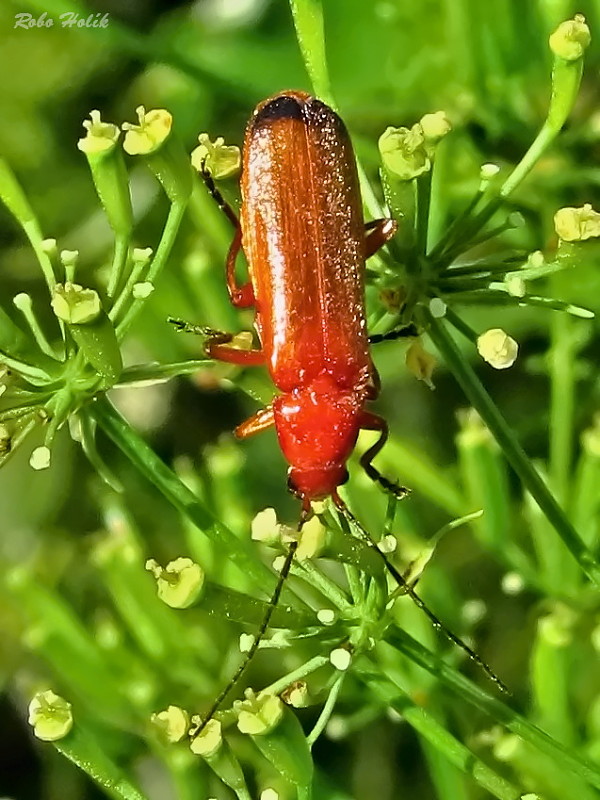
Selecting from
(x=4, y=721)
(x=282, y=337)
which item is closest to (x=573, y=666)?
(x=282, y=337)

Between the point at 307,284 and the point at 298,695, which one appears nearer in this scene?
the point at 298,695

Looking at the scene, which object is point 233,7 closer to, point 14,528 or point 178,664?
point 14,528

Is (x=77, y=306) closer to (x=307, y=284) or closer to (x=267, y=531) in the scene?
(x=267, y=531)

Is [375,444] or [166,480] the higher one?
[166,480]

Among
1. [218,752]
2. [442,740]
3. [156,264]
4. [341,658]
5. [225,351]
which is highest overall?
[156,264]

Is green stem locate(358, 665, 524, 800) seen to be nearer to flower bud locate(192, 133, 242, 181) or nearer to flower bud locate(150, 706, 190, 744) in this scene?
flower bud locate(150, 706, 190, 744)

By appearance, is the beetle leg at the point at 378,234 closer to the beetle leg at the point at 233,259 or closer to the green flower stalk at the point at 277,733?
the beetle leg at the point at 233,259

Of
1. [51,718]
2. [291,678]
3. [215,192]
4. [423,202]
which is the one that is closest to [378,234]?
[423,202]

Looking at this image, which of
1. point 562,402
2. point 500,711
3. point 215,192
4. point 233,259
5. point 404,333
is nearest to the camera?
point 500,711
